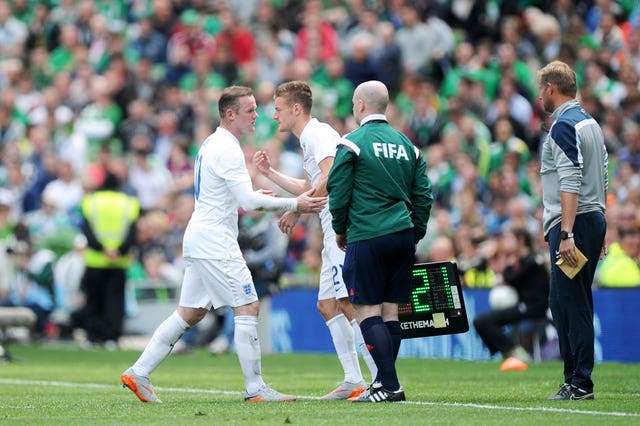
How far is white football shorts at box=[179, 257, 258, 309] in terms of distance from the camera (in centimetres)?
1088

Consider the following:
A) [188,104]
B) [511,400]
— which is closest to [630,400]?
[511,400]

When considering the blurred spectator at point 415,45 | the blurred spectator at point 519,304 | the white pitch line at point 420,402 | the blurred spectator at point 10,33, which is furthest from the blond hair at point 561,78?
the blurred spectator at point 10,33

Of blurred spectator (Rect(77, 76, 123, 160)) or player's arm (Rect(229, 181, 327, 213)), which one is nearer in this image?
player's arm (Rect(229, 181, 327, 213))

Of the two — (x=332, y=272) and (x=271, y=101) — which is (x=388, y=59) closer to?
(x=271, y=101)

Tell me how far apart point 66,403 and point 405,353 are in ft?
26.4

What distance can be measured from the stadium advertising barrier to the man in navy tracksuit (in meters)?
5.49

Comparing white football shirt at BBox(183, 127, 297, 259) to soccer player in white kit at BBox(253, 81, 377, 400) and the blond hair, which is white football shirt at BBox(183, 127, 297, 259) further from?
the blond hair

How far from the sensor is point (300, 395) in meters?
12.1

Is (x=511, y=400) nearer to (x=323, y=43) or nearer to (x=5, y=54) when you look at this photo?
(x=323, y=43)

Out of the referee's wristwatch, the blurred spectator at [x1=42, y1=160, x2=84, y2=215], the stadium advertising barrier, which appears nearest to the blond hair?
the referee's wristwatch

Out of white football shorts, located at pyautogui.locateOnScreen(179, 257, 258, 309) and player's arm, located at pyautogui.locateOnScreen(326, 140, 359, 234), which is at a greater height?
player's arm, located at pyautogui.locateOnScreen(326, 140, 359, 234)

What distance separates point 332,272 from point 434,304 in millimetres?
856

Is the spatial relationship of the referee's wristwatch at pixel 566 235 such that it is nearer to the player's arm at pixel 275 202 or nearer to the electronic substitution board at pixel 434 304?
the electronic substitution board at pixel 434 304

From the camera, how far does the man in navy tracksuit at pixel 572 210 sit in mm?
10320
